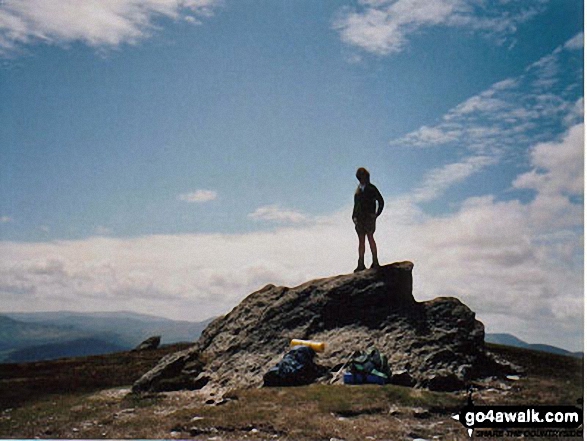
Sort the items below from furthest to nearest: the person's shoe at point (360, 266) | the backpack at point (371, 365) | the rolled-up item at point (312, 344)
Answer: the person's shoe at point (360, 266)
the rolled-up item at point (312, 344)
the backpack at point (371, 365)

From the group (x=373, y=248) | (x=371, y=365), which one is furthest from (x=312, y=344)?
(x=373, y=248)

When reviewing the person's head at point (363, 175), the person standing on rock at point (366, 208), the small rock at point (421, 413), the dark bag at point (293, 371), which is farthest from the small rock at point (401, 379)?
the person's head at point (363, 175)

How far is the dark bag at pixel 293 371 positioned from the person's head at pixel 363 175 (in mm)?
9245

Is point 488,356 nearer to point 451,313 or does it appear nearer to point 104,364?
point 451,313

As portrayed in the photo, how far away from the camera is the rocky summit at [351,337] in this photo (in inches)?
947

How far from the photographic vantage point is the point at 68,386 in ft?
104

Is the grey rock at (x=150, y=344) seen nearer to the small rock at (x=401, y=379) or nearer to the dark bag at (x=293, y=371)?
the dark bag at (x=293, y=371)

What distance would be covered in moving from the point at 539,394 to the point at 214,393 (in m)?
14.4

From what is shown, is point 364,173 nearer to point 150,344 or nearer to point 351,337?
point 351,337

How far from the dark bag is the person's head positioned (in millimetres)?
9245

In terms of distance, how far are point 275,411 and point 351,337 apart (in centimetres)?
735

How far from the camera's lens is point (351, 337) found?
85.1ft

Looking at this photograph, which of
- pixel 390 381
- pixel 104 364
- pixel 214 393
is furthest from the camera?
pixel 104 364

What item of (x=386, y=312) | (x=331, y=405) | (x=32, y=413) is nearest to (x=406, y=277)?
(x=386, y=312)
